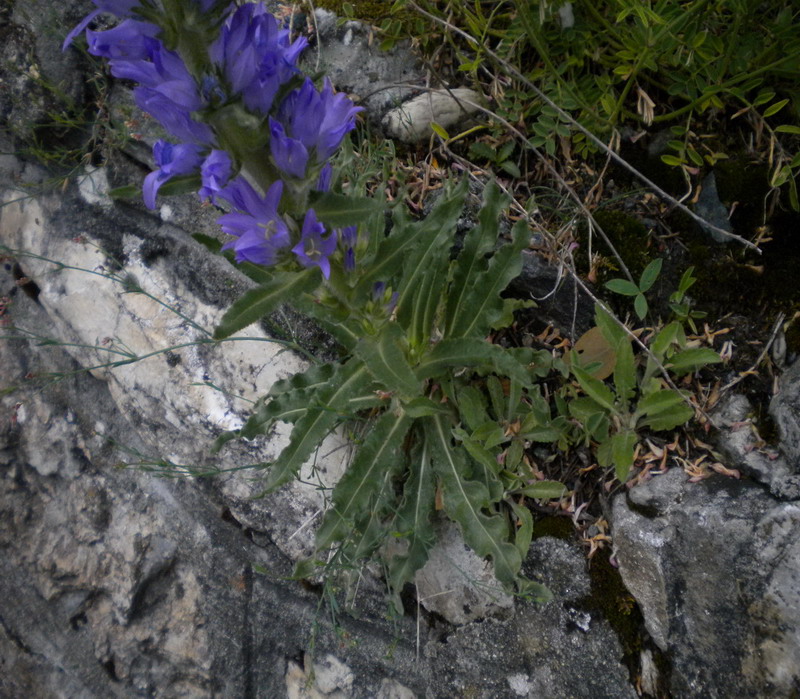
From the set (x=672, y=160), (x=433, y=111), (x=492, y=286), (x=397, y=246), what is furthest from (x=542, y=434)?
(x=433, y=111)

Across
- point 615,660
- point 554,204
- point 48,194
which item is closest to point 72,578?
point 48,194

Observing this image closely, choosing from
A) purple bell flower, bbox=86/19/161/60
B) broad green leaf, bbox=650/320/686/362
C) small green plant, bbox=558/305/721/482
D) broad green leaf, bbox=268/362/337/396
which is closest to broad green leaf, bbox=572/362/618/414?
small green plant, bbox=558/305/721/482

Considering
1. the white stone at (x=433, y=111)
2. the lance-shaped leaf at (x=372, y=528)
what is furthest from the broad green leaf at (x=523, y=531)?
the white stone at (x=433, y=111)

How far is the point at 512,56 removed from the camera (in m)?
2.69

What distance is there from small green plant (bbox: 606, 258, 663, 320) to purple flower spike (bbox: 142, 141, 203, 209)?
1632 mm

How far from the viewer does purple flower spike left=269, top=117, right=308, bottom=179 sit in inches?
60.4

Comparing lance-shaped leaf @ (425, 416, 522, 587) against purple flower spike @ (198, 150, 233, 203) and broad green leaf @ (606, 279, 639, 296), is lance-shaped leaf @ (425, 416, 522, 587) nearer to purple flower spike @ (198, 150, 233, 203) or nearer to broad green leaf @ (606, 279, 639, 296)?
broad green leaf @ (606, 279, 639, 296)

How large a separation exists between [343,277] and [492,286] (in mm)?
671

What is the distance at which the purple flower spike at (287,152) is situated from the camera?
5.04ft

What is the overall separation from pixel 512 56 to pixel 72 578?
321 centimetres

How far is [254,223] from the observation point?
1.61 meters

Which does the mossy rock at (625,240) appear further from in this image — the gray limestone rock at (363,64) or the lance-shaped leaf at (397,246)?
the gray limestone rock at (363,64)

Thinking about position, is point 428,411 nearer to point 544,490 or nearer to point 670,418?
point 544,490

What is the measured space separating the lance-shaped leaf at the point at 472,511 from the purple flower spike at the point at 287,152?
128 centimetres
